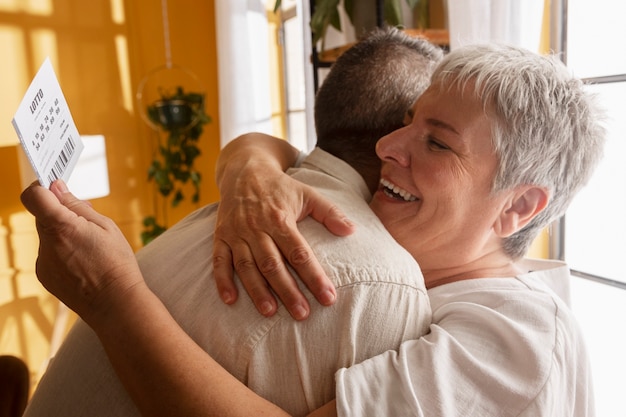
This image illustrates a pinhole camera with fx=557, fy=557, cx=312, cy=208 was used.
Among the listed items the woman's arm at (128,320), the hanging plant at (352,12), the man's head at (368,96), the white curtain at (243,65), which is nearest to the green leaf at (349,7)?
the hanging plant at (352,12)

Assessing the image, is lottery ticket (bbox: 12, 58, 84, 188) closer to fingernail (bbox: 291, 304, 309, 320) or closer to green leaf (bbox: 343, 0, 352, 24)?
fingernail (bbox: 291, 304, 309, 320)

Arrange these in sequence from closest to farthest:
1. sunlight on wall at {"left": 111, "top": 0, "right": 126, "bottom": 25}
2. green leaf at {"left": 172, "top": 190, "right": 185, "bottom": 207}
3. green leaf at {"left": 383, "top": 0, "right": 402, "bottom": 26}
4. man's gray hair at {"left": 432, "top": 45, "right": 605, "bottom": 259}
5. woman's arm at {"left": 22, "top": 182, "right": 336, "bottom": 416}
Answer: woman's arm at {"left": 22, "top": 182, "right": 336, "bottom": 416} < man's gray hair at {"left": 432, "top": 45, "right": 605, "bottom": 259} < green leaf at {"left": 383, "top": 0, "right": 402, "bottom": 26} < sunlight on wall at {"left": 111, "top": 0, "right": 126, "bottom": 25} < green leaf at {"left": 172, "top": 190, "right": 185, "bottom": 207}

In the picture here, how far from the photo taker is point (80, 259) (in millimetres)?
807

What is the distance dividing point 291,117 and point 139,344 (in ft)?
10.4

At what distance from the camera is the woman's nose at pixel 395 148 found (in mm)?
1092

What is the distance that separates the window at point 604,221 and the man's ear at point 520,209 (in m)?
1.12

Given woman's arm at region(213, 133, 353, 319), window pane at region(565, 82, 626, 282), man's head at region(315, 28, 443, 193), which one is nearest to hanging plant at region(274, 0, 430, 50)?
window pane at region(565, 82, 626, 282)

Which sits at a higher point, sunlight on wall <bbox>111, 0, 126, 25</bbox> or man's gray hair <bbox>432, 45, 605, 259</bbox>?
sunlight on wall <bbox>111, 0, 126, 25</bbox>

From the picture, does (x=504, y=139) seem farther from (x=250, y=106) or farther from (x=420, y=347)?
(x=250, y=106)

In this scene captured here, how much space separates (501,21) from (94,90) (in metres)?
2.60

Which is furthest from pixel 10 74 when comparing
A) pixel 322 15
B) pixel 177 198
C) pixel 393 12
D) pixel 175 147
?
pixel 393 12

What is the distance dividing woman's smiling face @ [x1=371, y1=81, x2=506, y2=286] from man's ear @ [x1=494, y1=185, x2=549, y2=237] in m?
0.02

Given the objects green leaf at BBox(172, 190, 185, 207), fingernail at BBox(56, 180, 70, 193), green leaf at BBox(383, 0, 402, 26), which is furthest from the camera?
green leaf at BBox(172, 190, 185, 207)

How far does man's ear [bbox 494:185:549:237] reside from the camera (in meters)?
1.10
